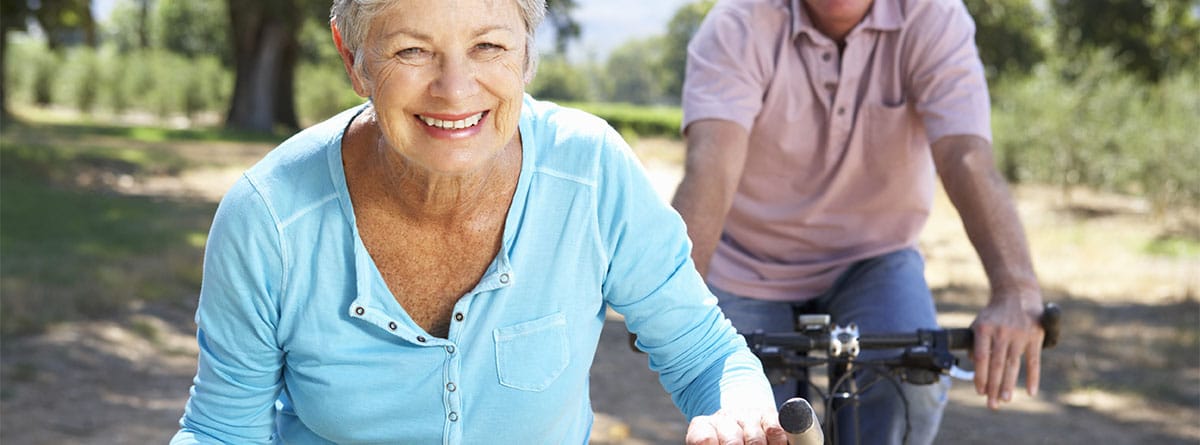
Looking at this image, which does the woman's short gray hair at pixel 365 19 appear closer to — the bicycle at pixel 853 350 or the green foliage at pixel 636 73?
the bicycle at pixel 853 350

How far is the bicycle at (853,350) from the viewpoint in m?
2.67

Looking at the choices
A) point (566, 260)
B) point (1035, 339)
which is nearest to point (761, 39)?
point (1035, 339)

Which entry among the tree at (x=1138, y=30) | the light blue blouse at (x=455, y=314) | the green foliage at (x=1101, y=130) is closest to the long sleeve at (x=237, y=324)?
the light blue blouse at (x=455, y=314)

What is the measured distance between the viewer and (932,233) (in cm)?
1514

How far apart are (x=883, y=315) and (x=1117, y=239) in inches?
451

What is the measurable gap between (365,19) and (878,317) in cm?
160

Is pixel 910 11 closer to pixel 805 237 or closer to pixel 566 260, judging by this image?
pixel 805 237

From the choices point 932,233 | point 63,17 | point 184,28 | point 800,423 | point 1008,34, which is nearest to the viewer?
point 800,423

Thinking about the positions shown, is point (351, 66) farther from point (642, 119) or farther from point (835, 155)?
point (642, 119)

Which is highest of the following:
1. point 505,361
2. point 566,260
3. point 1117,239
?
point 566,260

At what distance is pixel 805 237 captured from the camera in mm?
3336

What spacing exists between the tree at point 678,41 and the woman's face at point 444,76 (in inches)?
261

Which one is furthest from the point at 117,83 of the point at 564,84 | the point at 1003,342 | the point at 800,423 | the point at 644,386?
the point at 800,423

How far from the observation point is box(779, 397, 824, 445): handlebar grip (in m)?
1.73
